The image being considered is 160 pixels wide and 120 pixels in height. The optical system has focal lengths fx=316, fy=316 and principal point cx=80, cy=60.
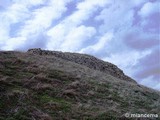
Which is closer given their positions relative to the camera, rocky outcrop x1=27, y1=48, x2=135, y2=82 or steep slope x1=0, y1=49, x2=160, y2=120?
steep slope x1=0, y1=49, x2=160, y2=120

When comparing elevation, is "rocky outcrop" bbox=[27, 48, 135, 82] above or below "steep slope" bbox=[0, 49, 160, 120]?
above

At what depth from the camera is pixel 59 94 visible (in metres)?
17.7

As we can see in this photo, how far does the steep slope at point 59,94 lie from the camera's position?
49.4ft

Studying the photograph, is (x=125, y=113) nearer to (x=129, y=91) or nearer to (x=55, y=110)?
(x=55, y=110)

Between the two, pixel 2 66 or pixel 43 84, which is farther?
pixel 2 66

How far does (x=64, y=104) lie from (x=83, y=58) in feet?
55.5

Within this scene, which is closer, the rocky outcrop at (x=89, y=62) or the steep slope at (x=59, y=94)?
the steep slope at (x=59, y=94)

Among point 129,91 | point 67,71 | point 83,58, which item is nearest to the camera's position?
point 129,91

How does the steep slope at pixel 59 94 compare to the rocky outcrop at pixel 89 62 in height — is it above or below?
below

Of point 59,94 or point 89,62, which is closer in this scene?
point 59,94

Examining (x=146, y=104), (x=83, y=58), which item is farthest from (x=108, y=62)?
(x=146, y=104)

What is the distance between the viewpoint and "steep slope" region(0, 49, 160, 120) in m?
15.0

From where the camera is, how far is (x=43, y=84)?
1836cm

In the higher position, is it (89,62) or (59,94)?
(89,62)
